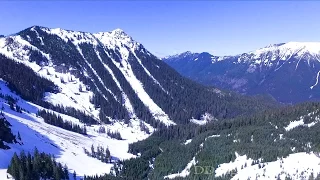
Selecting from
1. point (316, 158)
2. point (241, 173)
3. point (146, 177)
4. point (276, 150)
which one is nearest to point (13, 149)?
point (146, 177)

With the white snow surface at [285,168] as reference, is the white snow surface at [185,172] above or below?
below

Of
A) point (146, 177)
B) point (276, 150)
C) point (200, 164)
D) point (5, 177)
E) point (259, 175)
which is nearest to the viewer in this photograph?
point (5, 177)

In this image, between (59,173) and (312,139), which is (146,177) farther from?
(312,139)

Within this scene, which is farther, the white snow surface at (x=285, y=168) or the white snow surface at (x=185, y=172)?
the white snow surface at (x=185, y=172)

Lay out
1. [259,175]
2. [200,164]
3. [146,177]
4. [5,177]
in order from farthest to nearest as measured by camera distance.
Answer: [146,177] → [200,164] → [259,175] → [5,177]

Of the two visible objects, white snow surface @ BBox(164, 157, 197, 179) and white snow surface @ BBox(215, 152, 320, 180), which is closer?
white snow surface @ BBox(215, 152, 320, 180)

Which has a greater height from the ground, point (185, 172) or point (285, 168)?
point (285, 168)

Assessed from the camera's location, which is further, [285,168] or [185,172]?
[185,172]

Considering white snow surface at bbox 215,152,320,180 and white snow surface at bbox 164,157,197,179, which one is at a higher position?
white snow surface at bbox 215,152,320,180
